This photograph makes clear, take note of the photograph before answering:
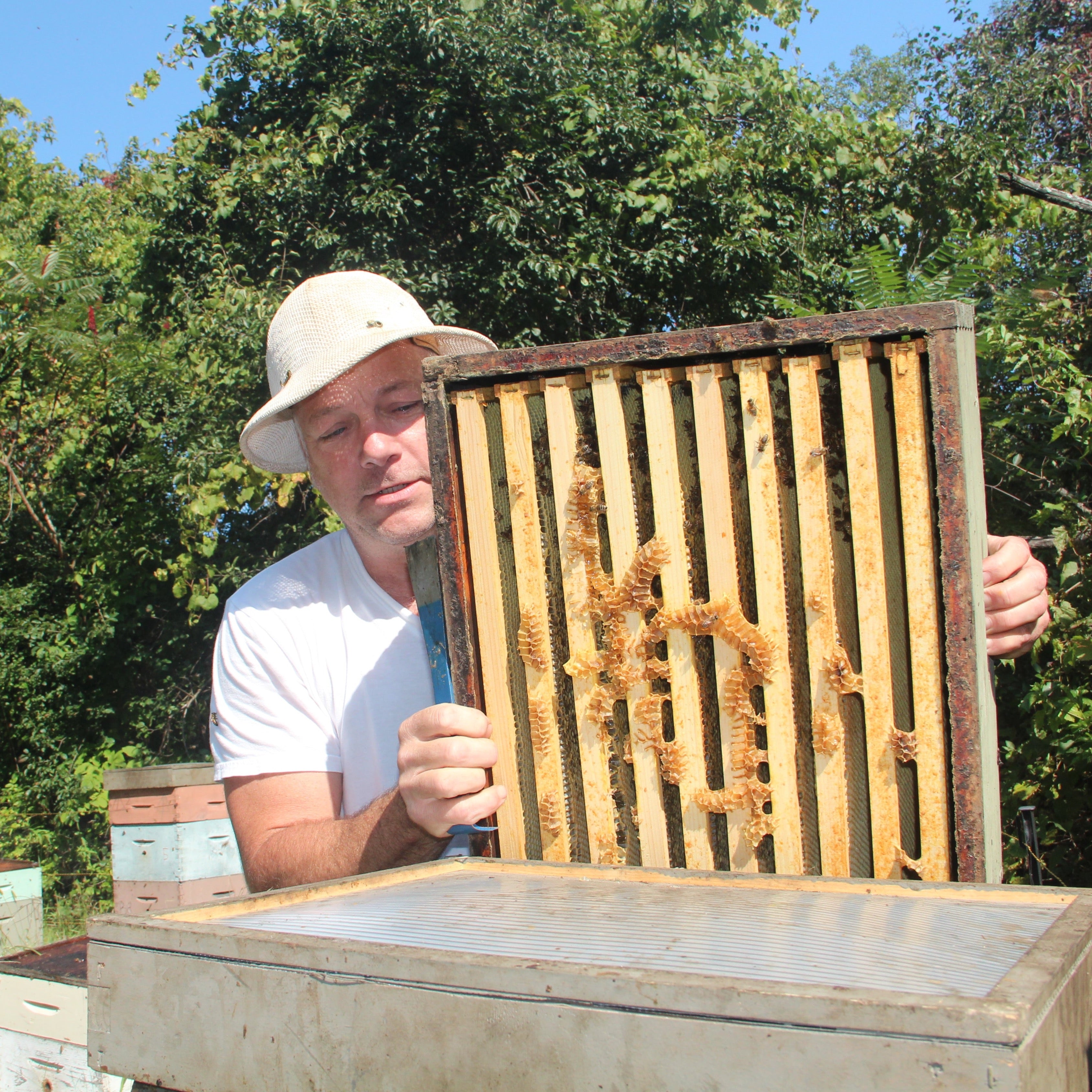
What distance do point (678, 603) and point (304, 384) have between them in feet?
4.14

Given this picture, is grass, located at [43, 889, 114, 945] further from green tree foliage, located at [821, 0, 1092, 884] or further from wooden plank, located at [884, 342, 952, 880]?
wooden plank, located at [884, 342, 952, 880]

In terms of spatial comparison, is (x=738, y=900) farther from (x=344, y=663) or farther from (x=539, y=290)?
(x=539, y=290)

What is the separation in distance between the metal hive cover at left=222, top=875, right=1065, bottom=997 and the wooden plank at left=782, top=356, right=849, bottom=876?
0.66 ft

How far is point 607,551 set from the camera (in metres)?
1.78

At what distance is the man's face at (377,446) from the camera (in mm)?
2453

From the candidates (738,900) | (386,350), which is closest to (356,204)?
(386,350)

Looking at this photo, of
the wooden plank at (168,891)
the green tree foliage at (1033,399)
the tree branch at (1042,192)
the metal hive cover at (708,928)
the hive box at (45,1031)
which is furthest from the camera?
the tree branch at (1042,192)

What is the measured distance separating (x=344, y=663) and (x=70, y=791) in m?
10.5

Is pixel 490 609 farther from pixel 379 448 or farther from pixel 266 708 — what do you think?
pixel 266 708

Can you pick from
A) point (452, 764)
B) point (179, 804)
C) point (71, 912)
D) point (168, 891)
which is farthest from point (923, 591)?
point (71, 912)

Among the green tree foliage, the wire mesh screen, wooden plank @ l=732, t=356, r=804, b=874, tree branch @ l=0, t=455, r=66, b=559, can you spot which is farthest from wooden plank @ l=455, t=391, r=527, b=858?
tree branch @ l=0, t=455, r=66, b=559

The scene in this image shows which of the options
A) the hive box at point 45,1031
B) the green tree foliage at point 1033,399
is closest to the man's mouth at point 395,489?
the hive box at point 45,1031

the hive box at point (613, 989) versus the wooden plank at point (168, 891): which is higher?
the hive box at point (613, 989)

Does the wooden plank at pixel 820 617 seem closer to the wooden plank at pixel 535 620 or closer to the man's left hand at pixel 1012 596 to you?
the wooden plank at pixel 535 620
